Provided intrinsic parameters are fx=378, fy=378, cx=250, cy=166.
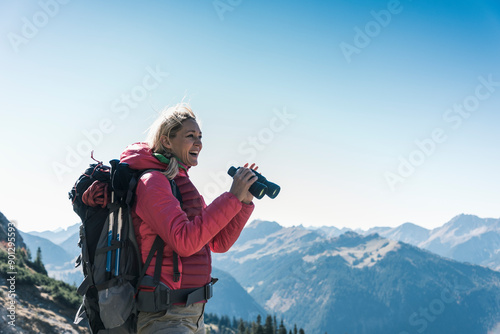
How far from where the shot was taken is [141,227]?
373 centimetres

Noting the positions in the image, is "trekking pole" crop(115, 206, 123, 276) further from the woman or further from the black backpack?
the woman

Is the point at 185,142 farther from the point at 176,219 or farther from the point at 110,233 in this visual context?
the point at 110,233

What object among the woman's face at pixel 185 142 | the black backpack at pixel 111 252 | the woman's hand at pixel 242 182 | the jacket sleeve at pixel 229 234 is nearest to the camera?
the black backpack at pixel 111 252

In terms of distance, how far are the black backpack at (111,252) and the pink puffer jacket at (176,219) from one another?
3.1 inches

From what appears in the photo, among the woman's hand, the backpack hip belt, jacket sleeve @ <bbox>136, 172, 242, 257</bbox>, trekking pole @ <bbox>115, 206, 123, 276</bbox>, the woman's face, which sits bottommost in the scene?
the backpack hip belt

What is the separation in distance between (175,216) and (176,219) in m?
0.03

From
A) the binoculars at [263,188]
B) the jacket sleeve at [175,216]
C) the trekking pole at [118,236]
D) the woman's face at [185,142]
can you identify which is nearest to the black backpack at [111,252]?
the trekking pole at [118,236]

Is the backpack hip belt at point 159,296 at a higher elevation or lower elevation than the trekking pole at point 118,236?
lower

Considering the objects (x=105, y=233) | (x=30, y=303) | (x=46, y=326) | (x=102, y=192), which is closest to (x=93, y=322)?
(x=105, y=233)

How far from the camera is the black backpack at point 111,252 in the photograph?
353 cm

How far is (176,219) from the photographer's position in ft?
11.4

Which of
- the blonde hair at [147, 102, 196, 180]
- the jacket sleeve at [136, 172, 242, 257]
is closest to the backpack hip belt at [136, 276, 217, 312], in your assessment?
the jacket sleeve at [136, 172, 242, 257]

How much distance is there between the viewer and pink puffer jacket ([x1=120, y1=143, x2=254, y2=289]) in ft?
11.3

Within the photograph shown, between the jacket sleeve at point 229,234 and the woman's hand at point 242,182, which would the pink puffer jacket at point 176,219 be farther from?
the jacket sleeve at point 229,234
